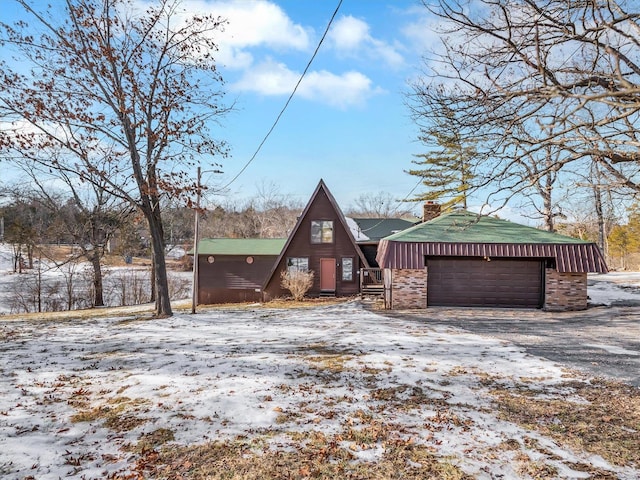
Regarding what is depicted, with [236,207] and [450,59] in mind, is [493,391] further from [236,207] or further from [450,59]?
[236,207]

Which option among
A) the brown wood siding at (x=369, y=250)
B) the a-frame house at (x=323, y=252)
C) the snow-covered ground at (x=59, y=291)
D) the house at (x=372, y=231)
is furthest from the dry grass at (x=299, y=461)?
the snow-covered ground at (x=59, y=291)

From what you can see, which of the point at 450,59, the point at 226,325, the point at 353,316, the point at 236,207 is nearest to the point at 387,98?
the point at 450,59

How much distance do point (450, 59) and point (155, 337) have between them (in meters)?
8.83

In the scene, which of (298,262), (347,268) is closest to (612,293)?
(347,268)

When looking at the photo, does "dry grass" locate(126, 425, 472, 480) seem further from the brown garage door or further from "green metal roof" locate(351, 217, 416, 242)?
"green metal roof" locate(351, 217, 416, 242)

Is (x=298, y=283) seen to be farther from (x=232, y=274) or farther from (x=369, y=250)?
(x=232, y=274)

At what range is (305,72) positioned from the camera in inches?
350

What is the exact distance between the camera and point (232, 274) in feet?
75.5

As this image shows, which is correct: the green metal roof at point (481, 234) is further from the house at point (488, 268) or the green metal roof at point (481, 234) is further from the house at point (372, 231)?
the house at point (372, 231)

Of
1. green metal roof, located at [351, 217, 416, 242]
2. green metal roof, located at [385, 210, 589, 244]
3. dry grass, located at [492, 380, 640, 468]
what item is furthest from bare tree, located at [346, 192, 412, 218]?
dry grass, located at [492, 380, 640, 468]

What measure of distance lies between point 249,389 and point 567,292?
1278 centimetres

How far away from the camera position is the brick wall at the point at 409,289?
13.3 metres

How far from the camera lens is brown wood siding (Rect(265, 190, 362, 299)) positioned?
64.6 ft

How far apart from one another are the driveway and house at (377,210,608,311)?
0.70 m
